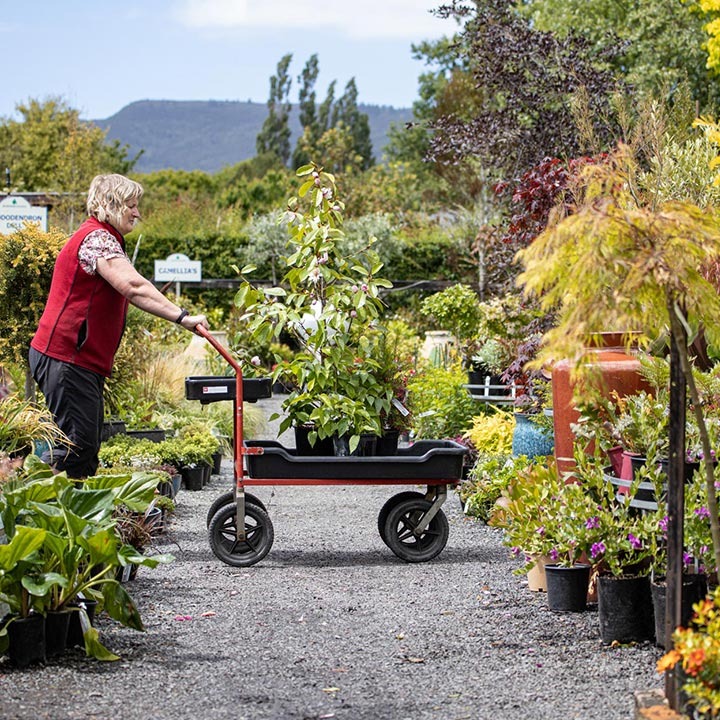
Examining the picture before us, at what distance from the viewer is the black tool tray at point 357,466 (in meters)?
6.02

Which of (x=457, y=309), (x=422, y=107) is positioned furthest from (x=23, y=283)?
(x=422, y=107)

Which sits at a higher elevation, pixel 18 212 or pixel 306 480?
pixel 18 212

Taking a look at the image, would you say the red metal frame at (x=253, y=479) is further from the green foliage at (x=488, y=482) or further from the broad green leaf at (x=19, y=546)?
the broad green leaf at (x=19, y=546)

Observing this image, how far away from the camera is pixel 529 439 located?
23.5 feet

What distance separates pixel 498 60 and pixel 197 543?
23.6ft

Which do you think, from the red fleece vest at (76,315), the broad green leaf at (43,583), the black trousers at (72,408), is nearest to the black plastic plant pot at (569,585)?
the broad green leaf at (43,583)

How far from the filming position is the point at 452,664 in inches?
166

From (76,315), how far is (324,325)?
57.2 inches

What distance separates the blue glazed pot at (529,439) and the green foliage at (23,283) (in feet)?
10.6

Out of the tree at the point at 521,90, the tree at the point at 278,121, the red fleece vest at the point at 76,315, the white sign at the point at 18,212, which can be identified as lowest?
the red fleece vest at the point at 76,315

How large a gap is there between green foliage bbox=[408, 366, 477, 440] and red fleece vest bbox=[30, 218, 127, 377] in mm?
4299

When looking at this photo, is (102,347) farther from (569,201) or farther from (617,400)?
(569,201)

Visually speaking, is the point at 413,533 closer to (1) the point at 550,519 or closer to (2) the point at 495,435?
(1) the point at 550,519

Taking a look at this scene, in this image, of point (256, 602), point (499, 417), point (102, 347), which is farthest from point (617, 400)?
point (499, 417)
